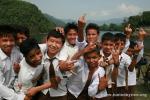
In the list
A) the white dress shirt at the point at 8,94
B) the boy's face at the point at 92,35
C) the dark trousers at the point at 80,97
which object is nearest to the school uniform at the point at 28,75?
the white dress shirt at the point at 8,94

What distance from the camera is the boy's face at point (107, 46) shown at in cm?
552

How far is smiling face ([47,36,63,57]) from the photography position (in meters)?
4.41

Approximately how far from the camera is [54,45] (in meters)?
4.42

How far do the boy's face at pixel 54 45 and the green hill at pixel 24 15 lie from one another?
78381 mm

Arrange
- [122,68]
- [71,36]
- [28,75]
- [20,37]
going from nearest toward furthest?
[28,75] < [20,37] < [71,36] < [122,68]

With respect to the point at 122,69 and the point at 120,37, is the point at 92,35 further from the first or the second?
the point at 122,69

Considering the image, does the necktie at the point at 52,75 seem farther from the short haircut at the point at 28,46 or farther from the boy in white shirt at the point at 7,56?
the boy in white shirt at the point at 7,56

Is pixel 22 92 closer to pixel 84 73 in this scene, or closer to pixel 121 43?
pixel 84 73

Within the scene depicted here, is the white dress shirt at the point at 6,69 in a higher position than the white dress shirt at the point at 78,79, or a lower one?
higher

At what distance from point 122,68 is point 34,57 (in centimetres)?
201

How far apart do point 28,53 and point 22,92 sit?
0.52 m

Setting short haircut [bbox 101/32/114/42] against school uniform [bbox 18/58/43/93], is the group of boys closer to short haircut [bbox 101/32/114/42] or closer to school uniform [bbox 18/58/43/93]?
school uniform [bbox 18/58/43/93]

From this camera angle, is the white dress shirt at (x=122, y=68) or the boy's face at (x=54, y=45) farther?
the white dress shirt at (x=122, y=68)

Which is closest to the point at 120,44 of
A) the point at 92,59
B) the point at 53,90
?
the point at 92,59
